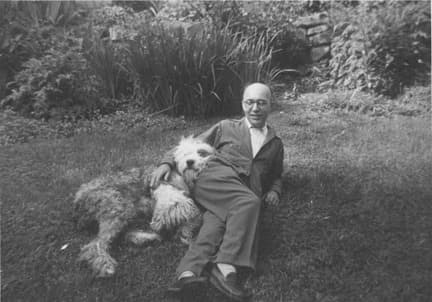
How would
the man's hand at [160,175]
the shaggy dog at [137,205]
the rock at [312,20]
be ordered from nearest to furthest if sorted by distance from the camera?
the shaggy dog at [137,205] → the man's hand at [160,175] → the rock at [312,20]

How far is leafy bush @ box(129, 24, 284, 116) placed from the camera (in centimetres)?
571

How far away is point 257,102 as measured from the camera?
10.8 ft

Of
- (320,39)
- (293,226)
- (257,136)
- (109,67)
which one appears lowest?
(293,226)

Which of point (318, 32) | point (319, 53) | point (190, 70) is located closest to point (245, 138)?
point (190, 70)

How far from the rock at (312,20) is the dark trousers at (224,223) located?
20.4ft

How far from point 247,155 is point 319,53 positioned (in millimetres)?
5721

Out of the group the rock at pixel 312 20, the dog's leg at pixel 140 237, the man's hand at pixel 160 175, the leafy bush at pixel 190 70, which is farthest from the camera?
the rock at pixel 312 20

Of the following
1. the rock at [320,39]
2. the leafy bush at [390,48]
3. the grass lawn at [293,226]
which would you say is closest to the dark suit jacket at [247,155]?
the grass lawn at [293,226]

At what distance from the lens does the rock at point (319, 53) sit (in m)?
8.06

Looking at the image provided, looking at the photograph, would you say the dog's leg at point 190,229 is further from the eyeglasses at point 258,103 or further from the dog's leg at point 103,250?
the eyeglasses at point 258,103

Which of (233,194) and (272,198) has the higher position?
(233,194)

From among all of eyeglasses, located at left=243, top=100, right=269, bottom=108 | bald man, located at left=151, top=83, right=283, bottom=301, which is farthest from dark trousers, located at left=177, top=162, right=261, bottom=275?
eyeglasses, located at left=243, top=100, right=269, bottom=108

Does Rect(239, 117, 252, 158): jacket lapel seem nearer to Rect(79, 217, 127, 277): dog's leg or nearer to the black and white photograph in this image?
the black and white photograph

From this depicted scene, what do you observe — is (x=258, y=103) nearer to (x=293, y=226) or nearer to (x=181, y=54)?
(x=293, y=226)
